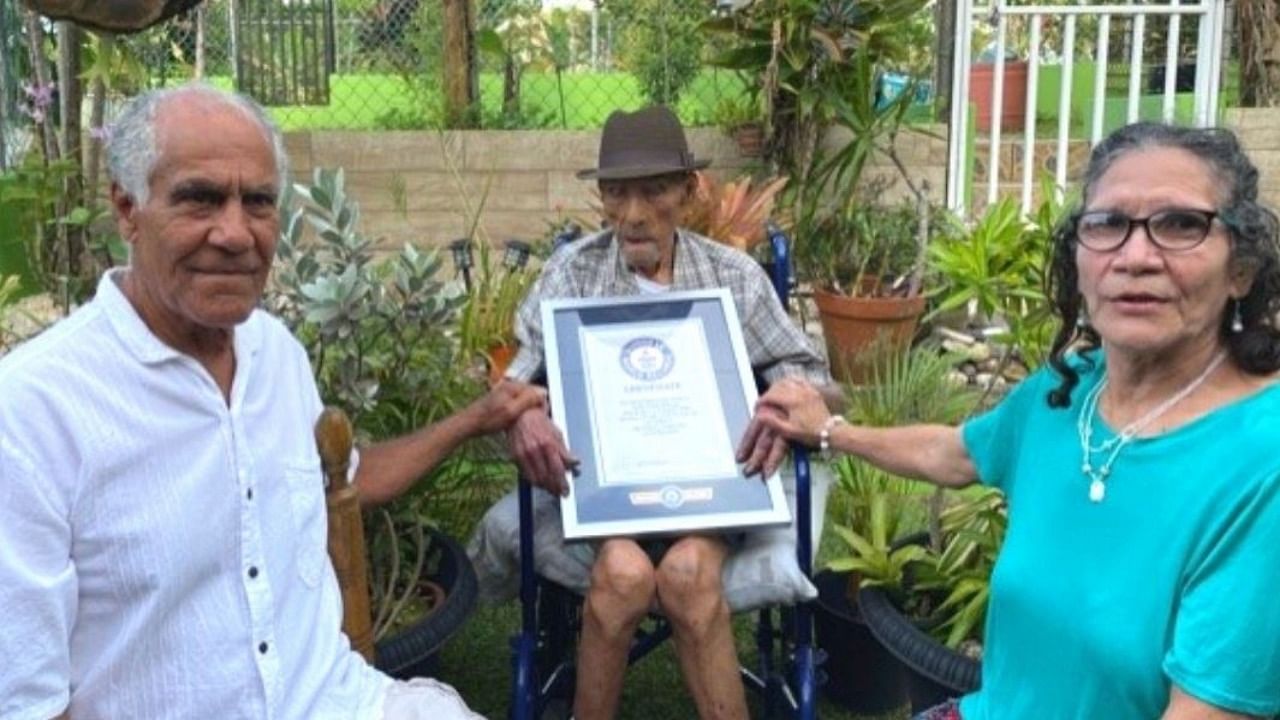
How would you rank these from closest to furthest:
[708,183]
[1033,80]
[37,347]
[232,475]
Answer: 1. [37,347]
2. [232,475]
3. [708,183]
4. [1033,80]

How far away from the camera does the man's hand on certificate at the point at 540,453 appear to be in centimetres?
258

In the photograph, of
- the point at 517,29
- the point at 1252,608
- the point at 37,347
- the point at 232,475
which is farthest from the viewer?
the point at 517,29

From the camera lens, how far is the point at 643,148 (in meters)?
2.96

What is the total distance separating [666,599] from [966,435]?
0.74m

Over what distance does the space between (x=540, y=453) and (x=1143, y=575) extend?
1.27 metres

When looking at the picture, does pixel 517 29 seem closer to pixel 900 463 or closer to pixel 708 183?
pixel 708 183

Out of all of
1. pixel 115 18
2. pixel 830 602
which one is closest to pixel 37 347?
pixel 115 18

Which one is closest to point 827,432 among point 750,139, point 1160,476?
point 1160,476

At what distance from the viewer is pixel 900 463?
2.25m

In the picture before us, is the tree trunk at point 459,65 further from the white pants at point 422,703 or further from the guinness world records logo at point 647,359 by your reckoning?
the white pants at point 422,703

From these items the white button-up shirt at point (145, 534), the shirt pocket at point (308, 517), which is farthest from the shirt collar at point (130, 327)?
the shirt pocket at point (308, 517)

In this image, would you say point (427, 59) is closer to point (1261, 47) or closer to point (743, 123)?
point (743, 123)

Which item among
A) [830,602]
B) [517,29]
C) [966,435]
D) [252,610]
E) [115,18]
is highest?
[517,29]

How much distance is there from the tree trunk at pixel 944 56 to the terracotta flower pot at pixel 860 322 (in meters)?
1.36
